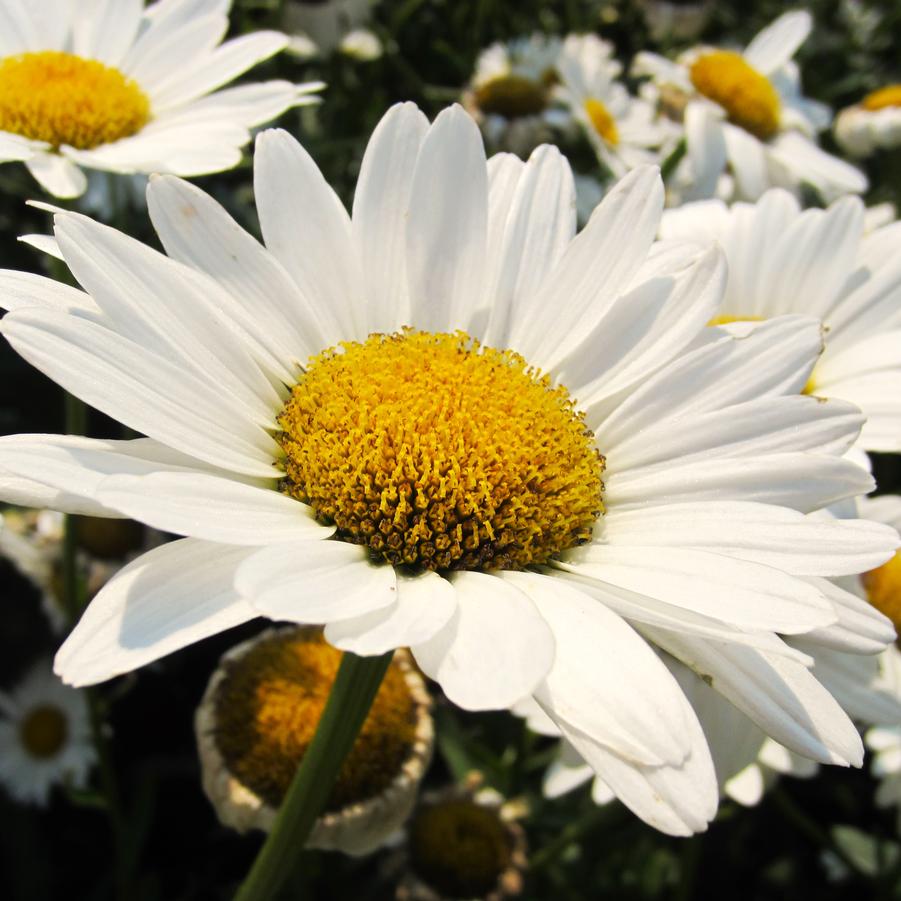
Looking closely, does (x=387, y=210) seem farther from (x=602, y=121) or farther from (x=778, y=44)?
(x=778, y=44)

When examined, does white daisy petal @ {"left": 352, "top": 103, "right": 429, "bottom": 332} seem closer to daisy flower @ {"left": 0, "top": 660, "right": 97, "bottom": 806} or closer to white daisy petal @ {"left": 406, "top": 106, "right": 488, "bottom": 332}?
white daisy petal @ {"left": 406, "top": 106, "right": 488, "bottom": 332}

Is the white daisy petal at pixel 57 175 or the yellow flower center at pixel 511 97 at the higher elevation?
the white daisy petal at pixel 57 175

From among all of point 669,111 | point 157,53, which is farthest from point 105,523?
point 669,111

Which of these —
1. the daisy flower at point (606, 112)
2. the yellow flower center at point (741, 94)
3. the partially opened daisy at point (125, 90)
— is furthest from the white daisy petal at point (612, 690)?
the yellow flower center at point (741, 94)

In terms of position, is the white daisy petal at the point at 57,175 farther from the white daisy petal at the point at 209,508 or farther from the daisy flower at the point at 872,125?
the daisy flower at the point at 872,125

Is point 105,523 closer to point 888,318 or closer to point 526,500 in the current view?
point 526,500

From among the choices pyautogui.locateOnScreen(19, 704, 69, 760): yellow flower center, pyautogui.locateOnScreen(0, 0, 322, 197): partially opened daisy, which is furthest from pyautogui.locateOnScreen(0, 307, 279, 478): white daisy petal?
pyautogui.locateOnScreen(19, 704, 69, 760): yellow flower center
